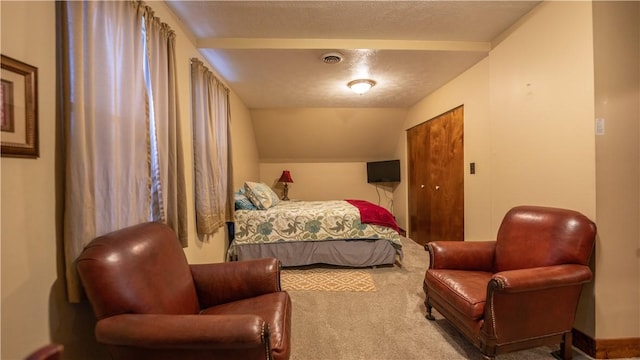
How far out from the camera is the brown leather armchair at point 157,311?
97 cm

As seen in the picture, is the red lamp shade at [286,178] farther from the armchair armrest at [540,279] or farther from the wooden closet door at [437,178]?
the armchair armrest at [540,279]

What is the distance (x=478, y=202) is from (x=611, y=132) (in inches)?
52.1

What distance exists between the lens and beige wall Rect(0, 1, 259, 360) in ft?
2.93

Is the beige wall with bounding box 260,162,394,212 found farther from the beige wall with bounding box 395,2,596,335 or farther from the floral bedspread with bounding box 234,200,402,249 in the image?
the beige wall with bounding box 395,2,596,335

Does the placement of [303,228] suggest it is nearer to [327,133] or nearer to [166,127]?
[166,127]

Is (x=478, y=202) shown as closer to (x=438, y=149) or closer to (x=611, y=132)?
(x=438, y=149)

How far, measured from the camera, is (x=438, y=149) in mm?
3674

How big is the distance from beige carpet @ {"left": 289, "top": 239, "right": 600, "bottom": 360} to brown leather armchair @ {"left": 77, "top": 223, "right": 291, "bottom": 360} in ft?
2.09

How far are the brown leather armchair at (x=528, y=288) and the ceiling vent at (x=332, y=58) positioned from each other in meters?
2.04

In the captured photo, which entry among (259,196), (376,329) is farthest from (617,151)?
(259,196)

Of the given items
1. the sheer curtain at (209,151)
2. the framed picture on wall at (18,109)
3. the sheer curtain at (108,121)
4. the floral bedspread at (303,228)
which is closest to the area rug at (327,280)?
the floral bedspread at (303,228)

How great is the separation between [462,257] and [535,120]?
1.22 metres

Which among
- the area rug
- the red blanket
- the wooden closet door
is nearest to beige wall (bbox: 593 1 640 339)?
the wooden closet door

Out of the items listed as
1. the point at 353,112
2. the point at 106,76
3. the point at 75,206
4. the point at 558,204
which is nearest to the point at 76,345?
the point at 75,206
